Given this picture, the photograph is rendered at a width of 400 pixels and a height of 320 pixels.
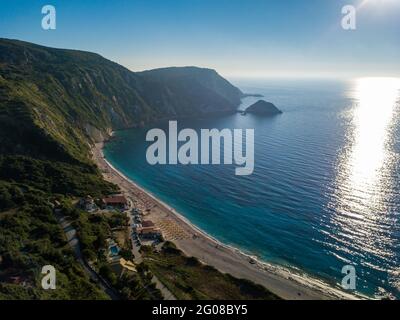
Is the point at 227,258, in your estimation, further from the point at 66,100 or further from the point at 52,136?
the point at 66,100

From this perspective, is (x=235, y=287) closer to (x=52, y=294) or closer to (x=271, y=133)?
(x=52, y=294)

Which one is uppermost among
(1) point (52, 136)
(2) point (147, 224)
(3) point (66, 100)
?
(3) point (66, 100)

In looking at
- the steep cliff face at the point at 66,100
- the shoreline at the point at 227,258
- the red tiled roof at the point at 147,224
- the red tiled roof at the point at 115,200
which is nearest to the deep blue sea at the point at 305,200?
the shoreline at the point at 227,258

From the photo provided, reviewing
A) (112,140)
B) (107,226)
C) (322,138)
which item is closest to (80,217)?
(107,226)

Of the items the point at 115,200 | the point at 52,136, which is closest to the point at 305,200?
the point at 115,200

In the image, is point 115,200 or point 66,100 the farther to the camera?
point 66,100

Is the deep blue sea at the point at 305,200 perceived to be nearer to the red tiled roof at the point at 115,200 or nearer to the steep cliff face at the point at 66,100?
the red tiled roof at the point at 115,200

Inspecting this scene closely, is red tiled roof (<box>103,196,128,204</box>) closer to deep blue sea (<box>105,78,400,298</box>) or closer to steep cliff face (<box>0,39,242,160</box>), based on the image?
deep blue sea (<box>105,78,400,298</box>)
